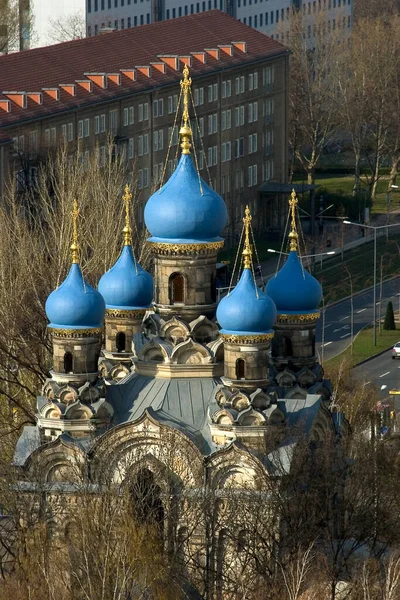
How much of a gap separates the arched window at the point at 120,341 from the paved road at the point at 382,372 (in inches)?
1141

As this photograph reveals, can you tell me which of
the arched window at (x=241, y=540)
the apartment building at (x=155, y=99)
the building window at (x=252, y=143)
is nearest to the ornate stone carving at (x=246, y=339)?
the arched window at (x=241, y=540)

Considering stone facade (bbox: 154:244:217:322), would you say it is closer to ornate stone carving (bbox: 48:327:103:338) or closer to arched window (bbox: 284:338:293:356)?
ornate stone carving (bbox: 48:327:103:338)

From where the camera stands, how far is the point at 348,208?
626 ft

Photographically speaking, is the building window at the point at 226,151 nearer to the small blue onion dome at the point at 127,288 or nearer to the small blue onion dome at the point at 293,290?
the small blue onion dome at the point at 127,288

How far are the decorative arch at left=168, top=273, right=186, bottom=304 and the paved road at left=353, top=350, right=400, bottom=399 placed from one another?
108 ft

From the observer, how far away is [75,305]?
106500 mm

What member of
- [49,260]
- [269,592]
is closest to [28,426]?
[269,592]

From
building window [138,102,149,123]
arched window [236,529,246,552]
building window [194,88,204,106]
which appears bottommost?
arched window [236,529,246,552]

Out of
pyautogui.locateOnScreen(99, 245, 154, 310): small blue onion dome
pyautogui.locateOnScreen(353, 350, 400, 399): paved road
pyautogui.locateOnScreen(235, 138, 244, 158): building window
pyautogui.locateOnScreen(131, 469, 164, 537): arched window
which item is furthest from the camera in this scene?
pyautogui.locateOnScreen(235, 138, 244, 158): building window

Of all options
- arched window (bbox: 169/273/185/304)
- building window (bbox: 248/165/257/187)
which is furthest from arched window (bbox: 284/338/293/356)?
building window (bbox: 248/165/257/187)

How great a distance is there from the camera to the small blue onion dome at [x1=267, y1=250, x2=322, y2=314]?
11044 centimetres

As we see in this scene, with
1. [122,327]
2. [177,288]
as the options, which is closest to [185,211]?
[177,288]

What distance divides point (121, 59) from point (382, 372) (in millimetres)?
38705

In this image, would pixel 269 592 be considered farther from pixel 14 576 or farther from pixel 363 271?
pixel 363 271
